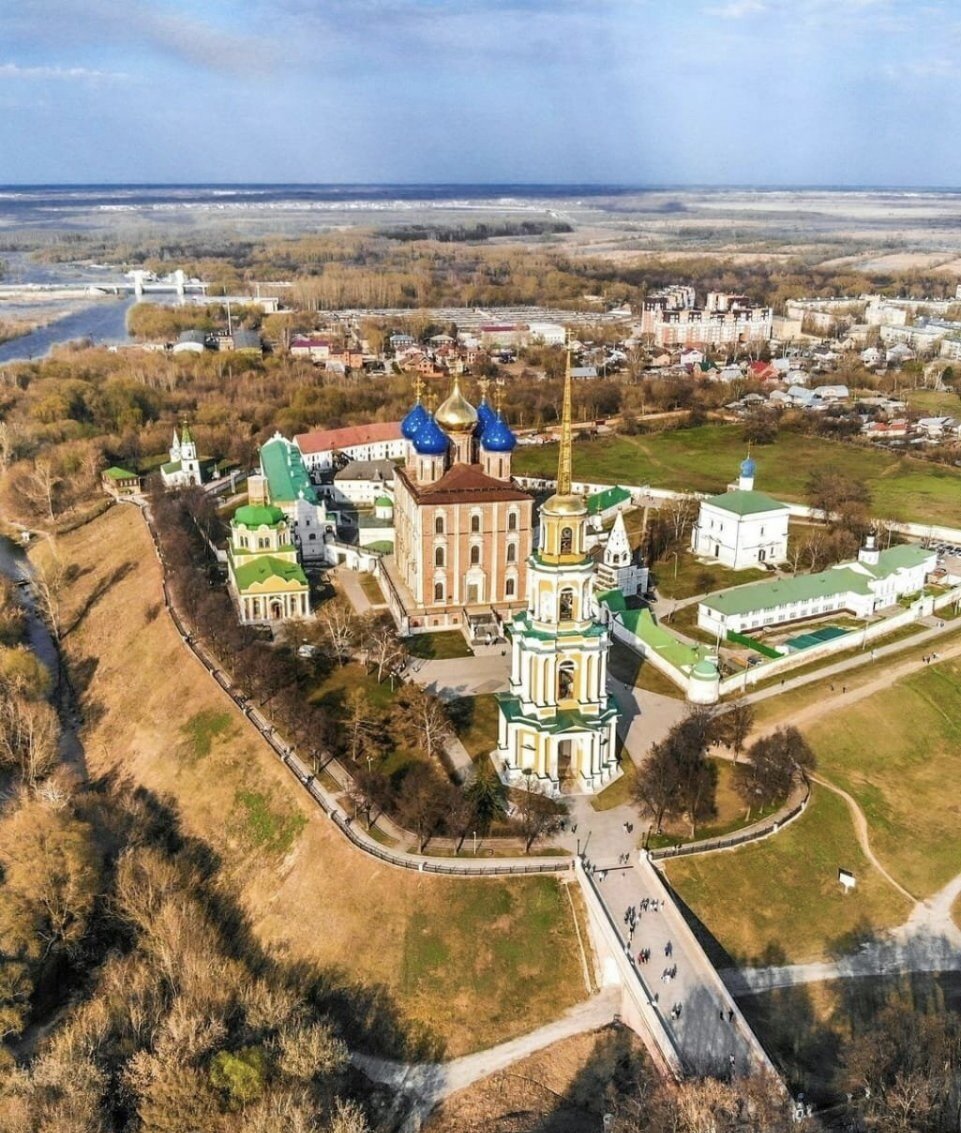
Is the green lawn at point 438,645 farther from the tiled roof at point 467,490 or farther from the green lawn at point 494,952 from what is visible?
the green lawn at point 494,952

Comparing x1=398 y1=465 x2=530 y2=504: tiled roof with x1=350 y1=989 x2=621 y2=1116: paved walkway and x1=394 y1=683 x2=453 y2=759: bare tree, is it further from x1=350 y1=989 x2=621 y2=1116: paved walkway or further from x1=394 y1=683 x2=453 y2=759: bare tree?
x1=350 y1=989 x2=621 y2=1116: paved walkway

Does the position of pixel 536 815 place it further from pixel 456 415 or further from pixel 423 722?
pixel 456 415

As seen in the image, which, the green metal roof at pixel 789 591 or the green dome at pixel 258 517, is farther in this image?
the green dome at pixel 258 517

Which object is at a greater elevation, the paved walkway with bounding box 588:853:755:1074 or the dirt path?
the paved walkway with bounding box 588:853:755:1074

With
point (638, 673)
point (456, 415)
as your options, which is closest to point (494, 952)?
point (638, 673)

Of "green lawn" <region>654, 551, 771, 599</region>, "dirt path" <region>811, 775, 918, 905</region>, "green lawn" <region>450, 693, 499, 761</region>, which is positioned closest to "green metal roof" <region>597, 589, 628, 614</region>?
"green lawn" <region>654, 551, 771, 599</region>

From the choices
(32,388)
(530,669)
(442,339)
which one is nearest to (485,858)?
(530,669)

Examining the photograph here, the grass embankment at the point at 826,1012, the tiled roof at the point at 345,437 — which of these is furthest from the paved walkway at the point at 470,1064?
the tiled roof at the point at 345,437
